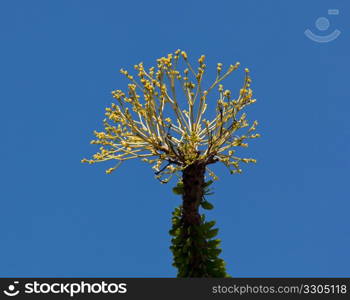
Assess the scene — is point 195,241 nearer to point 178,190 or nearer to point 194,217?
point 194,217

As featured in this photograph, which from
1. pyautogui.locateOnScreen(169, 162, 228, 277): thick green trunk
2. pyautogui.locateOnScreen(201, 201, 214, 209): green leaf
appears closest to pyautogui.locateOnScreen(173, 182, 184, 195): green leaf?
pyautogui.locateOnScreen(169, 162, 228, 277): thick green trunk

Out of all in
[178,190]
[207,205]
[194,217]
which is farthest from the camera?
[178,190]

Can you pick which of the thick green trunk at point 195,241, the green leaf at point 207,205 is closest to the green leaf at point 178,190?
the thick green trunk at point 195,241

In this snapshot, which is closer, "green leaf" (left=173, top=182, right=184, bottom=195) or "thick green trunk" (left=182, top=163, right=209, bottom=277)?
"thick green trunk" (left=182, top=163, right=209, bottom=277)

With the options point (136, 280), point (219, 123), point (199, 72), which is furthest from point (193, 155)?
point (136, 280)

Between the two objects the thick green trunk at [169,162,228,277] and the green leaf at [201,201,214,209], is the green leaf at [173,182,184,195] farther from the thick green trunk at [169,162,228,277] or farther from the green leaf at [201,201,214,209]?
the green leaf at [201,201,214,209]

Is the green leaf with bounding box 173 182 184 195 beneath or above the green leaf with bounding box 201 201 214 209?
above

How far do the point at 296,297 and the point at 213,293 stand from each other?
176cm

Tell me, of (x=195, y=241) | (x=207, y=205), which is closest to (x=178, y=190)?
(x=207, y=205)

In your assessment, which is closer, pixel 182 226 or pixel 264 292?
pixel 264 292

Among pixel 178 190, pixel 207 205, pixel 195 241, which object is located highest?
pixel 178 190

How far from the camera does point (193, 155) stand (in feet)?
43.0

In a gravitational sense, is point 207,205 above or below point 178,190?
below

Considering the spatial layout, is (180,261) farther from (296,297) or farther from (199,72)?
(199,72)
